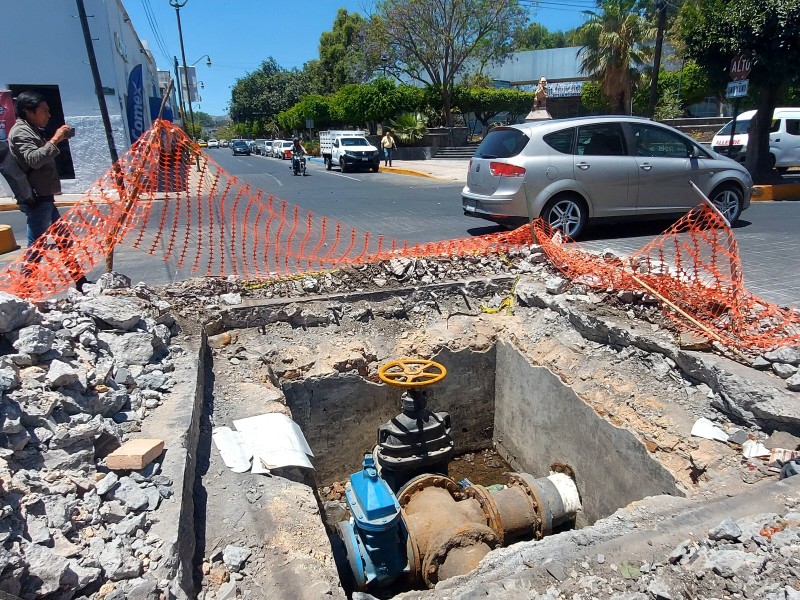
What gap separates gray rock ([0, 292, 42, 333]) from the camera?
3.09 meters

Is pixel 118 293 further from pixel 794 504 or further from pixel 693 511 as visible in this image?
pixel 794 504

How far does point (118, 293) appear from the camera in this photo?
4.71m

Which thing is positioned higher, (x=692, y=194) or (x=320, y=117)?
(x=320, y=117)

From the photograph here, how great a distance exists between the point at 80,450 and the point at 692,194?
8.97 m

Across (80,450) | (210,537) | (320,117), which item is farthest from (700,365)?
(320,117)

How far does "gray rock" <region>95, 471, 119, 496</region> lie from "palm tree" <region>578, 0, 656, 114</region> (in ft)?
84.6

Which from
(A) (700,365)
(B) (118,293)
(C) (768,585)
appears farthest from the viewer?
(B) (118,293)

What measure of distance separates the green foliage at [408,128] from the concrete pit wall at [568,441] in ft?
90.8

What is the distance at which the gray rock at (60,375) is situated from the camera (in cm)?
297

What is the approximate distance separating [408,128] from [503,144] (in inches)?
981

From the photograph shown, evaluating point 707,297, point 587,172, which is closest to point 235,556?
point 707,297

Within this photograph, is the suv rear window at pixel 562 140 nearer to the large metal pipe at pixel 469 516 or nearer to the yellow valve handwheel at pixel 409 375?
the yellow valve handwheel at pixel 409 375

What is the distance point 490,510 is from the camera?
3926 mm

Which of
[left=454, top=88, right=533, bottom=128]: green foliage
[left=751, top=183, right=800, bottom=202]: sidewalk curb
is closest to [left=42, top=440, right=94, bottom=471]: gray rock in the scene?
[left=751, top=183, right=800, bottom=202]: sidewalk curb
